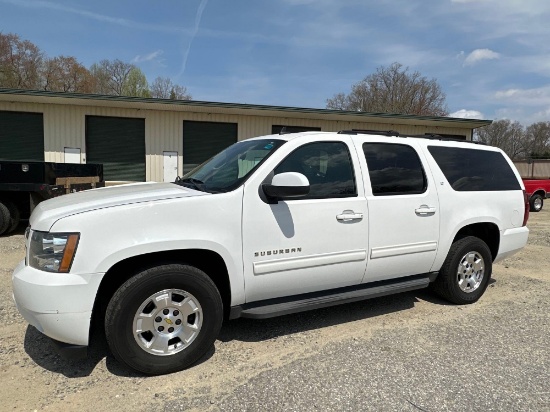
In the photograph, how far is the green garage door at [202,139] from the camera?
15.0 meters

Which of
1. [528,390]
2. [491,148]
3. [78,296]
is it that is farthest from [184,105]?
[528,390]

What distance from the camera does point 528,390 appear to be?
2.83 metres

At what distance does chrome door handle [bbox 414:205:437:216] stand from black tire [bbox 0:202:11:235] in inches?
310

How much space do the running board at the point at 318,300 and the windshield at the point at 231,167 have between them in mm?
1062

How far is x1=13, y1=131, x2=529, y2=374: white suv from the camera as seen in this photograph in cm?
267

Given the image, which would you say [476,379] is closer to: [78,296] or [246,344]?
[246,344]

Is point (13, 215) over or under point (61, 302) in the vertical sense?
over

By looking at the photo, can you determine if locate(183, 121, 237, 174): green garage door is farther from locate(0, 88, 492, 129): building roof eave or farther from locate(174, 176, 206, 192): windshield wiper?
locate(174, 176, 206, 192): windshield wiper

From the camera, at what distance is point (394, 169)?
395 cm

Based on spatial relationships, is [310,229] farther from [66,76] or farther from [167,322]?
[66,76]

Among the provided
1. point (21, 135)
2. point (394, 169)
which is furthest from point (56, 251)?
point (21, 135)

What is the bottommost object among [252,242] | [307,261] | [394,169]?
[307,261]

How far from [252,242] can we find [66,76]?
52.0 meters

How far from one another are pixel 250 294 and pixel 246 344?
592mm
